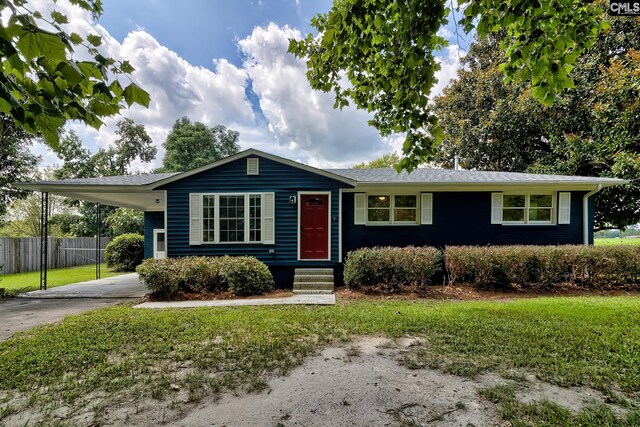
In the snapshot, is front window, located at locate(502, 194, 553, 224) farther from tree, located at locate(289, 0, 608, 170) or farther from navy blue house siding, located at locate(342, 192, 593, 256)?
tree, located at locate(289, 0, 608, 170)

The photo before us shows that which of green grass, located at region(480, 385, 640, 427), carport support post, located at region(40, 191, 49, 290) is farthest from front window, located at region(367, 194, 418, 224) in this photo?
carport support post, located at region(40, 191, 49, 290)

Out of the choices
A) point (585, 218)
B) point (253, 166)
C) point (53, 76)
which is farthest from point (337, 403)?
point (585, 218)

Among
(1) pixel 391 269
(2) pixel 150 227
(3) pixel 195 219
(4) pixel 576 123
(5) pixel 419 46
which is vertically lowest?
(1) pixel 391 269

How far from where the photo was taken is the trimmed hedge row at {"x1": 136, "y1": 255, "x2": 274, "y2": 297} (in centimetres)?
696

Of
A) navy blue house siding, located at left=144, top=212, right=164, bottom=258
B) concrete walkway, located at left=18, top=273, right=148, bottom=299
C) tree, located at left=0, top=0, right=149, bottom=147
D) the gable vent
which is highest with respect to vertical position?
the gable vent

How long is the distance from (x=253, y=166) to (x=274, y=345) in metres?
5.75

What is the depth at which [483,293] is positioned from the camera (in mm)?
7098

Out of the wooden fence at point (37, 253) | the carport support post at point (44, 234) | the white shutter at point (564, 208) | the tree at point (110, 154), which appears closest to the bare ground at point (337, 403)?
the carport support post at point (44, 234)

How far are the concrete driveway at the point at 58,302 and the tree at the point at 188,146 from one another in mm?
20673

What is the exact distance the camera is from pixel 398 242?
904 centimetres

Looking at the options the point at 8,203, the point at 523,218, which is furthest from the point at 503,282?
the point at 8,203

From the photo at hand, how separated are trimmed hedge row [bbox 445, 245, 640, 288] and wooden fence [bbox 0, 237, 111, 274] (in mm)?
15465

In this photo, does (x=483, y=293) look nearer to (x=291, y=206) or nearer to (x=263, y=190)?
(x=291, y=206)

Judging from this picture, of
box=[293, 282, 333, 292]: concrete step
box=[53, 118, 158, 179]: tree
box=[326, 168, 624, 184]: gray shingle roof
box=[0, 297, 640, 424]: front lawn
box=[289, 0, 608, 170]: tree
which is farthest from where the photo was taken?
box=[53, 118, 158, 179]: tree
